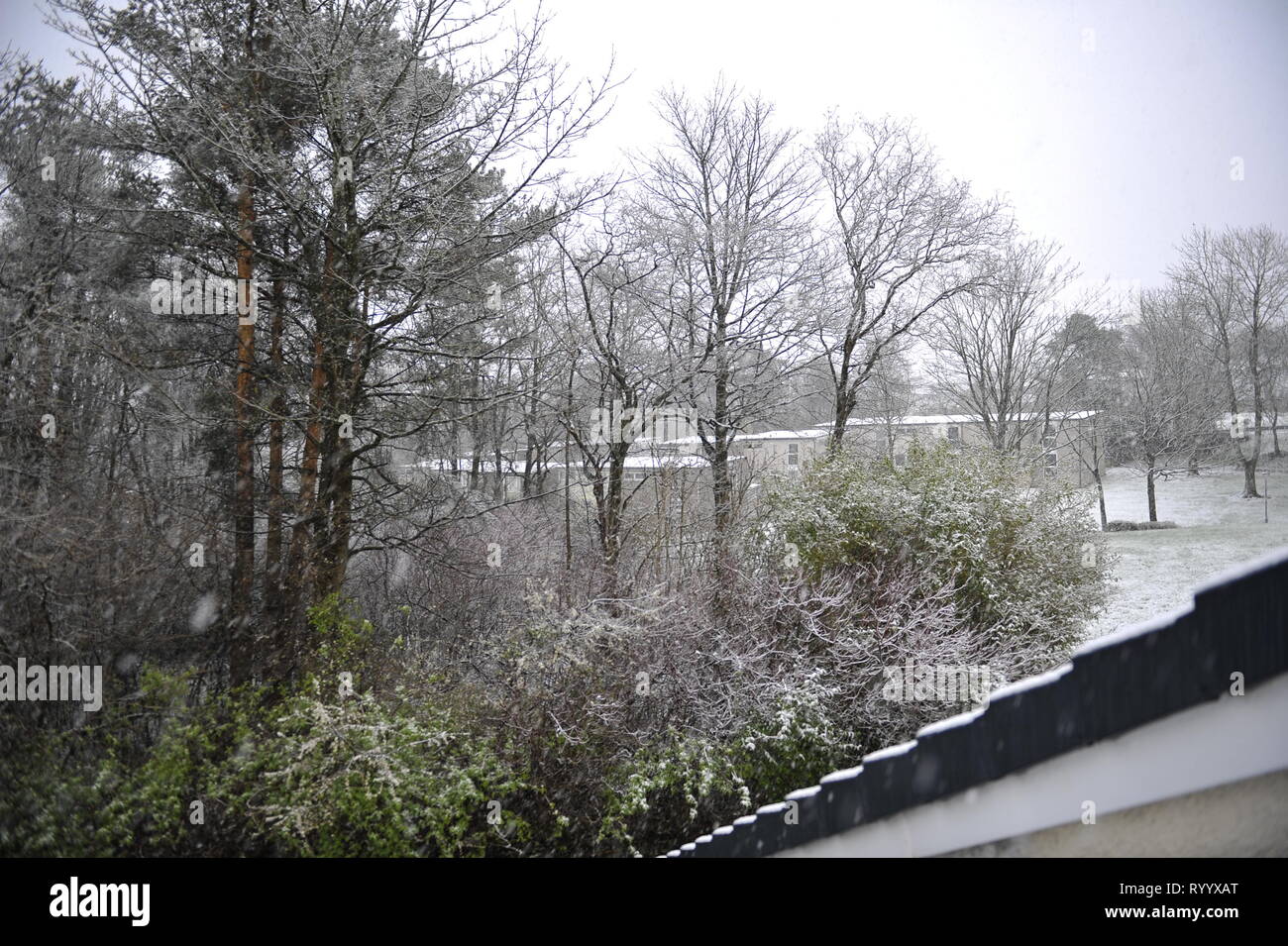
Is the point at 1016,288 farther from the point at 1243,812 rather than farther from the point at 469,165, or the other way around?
the point at 1243,812

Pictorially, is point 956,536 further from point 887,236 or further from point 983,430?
point 983,430

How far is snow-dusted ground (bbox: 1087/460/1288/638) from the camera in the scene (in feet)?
33.6

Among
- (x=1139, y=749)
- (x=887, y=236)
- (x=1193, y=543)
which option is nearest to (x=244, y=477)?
(x=1139, y=749)

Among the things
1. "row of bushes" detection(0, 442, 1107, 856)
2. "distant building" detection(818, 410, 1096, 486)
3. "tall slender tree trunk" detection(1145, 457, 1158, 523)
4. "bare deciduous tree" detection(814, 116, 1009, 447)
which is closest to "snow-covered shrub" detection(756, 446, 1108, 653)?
"row of bushes" detection(0, 442, 1107, 856)

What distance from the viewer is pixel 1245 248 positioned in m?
13.0

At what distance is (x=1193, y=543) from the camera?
464 inches

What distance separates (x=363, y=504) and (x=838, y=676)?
6.15 meters

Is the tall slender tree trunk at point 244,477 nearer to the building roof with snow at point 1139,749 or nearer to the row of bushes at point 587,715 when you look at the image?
the row of bushes at point 587,715

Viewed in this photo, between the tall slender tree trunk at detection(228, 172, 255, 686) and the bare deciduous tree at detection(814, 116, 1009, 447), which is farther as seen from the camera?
the bare deciduous tree at detection(814, 116, 1009, 447)

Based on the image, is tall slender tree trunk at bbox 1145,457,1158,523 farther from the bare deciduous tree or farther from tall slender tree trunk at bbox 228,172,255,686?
tall slender tree trunk at bbox 228,172,255,686

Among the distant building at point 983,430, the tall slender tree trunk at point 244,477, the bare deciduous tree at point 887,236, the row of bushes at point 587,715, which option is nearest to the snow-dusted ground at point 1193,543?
the row of bushes at point 587,715

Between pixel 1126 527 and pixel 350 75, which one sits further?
pixel 1126 527
